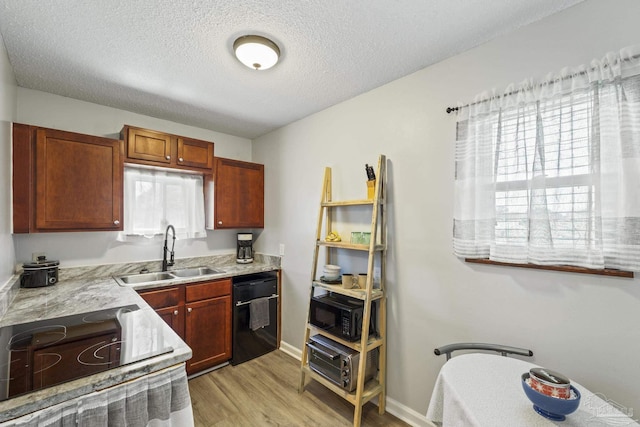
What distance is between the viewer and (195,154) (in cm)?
287

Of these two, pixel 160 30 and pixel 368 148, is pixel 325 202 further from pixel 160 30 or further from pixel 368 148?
pixel 160 30

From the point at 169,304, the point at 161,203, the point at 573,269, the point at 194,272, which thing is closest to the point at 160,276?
the point at 194,272

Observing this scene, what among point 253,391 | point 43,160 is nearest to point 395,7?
point 43,160

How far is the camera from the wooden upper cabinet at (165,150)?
249 cm

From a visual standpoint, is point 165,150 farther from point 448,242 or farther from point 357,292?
point 448,242

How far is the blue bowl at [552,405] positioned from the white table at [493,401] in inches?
0.8

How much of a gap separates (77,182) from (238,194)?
1.43 m

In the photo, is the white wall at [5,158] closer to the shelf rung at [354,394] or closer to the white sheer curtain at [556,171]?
the shelf rung at [354,394]

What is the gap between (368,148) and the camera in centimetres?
236

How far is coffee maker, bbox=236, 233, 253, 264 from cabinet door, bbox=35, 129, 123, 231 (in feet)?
4.25

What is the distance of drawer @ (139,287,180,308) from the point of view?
7.54 ft

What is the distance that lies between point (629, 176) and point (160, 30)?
251cm

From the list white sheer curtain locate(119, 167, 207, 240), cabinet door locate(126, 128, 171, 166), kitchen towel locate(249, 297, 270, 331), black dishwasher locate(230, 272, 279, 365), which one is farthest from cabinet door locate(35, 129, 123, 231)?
kitchen towel locate(249, 297, 270, 331)

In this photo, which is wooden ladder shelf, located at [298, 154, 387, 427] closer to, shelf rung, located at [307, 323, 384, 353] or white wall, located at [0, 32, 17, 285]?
shelf rung, located at [307, 323, 384, 353]
